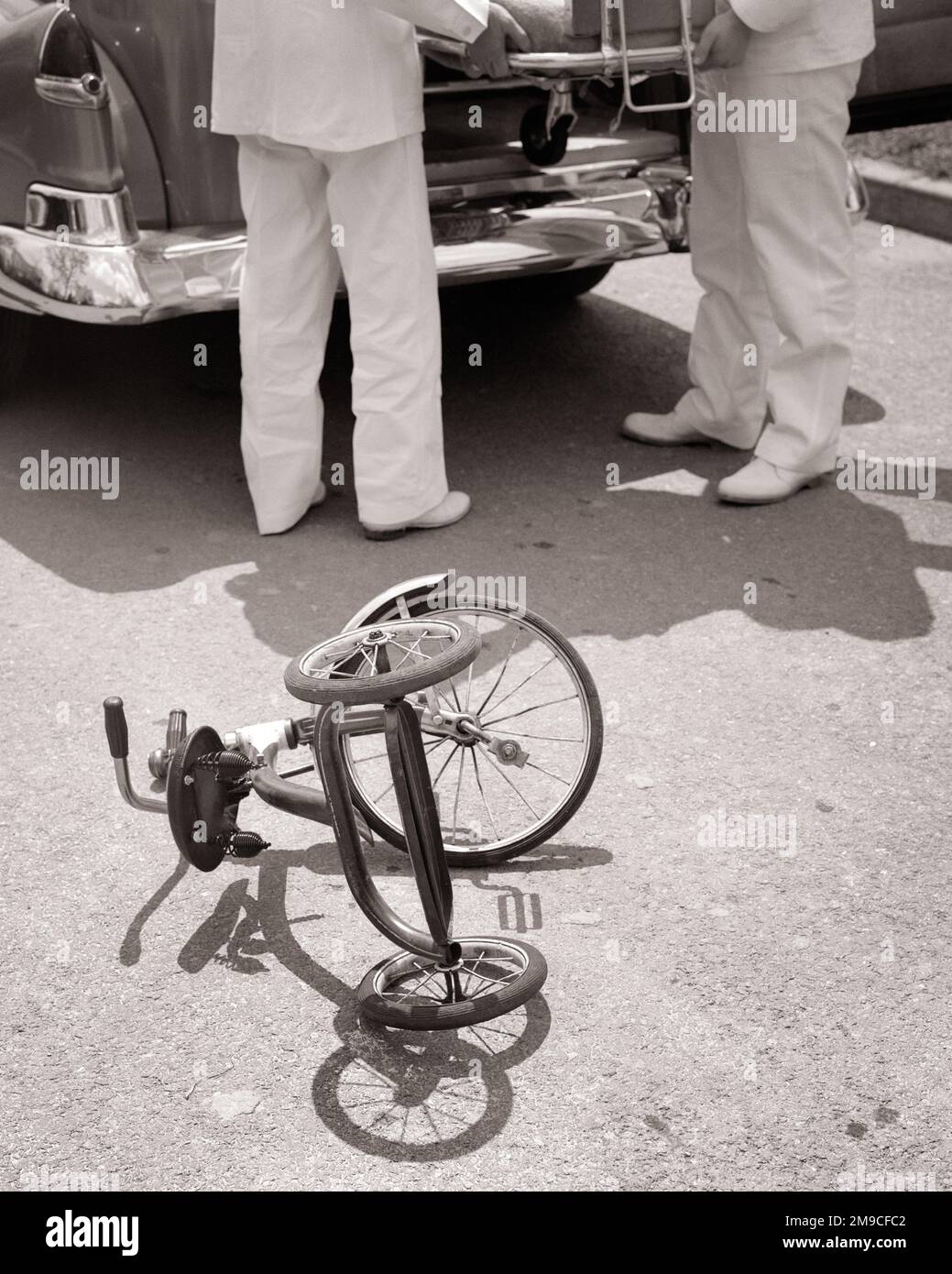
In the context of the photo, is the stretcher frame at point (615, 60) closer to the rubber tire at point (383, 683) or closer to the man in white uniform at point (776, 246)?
the man in white uniform at point (776, 246)

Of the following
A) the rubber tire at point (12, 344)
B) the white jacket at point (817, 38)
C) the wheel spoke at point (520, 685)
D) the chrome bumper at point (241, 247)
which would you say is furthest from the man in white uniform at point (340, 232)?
the rubber tire at point (12, 344)

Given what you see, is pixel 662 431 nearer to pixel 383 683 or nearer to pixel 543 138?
pixel 543 138

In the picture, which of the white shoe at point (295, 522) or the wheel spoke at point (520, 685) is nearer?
the wheel spoke at point (520, 685)

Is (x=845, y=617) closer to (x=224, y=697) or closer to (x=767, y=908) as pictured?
(x=767, y=908)

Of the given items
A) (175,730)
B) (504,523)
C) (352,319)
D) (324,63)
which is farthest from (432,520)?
(175,730)

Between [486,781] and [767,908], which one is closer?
[767,908]

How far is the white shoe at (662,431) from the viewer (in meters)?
5.25

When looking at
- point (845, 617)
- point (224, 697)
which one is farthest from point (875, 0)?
point (224, 697)

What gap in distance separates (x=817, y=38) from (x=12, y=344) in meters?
2.79

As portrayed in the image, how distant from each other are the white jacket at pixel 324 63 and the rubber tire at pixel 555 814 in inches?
62.5

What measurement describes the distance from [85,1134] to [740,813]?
4.96 feet

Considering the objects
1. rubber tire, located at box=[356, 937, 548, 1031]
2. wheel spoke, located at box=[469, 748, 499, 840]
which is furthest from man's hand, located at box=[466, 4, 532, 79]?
rubber tire, located at box=[356, 937, 548, 1031]

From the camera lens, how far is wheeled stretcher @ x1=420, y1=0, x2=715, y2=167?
396 centimetres

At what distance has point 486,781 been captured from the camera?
11.2ft
